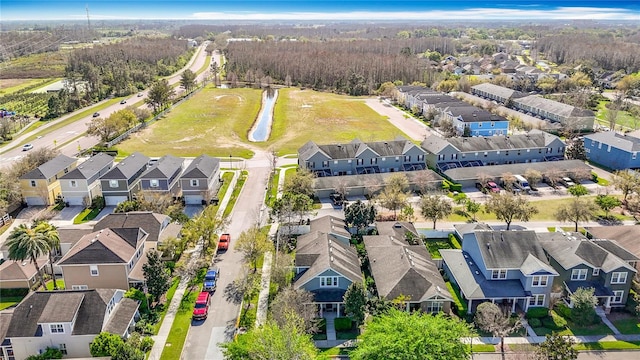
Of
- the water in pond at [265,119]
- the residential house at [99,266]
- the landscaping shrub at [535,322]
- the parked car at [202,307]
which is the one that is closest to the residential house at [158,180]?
the residential house at [99,266]

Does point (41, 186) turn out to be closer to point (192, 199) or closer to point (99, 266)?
point (192, 199)

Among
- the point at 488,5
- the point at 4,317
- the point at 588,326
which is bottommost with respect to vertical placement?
the point at 588,326

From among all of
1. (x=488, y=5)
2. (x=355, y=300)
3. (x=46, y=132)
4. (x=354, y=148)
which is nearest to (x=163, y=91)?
(x=46, y=132)

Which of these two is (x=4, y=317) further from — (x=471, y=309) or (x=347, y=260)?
(x=471, y=309)

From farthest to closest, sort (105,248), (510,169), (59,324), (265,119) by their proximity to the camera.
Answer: (265,119)
(510,169)
(105,248)
(59,324)

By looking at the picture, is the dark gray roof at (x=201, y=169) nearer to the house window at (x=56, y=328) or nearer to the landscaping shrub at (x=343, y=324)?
the house window at (x=56, y=328)

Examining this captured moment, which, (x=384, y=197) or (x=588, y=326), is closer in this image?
(x=588, y=326)

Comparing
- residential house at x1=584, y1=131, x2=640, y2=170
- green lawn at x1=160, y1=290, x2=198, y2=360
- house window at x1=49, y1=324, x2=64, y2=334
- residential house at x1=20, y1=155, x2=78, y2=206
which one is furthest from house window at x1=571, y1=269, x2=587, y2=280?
residential house at x1=20, y1=155, x2=78, y2=206

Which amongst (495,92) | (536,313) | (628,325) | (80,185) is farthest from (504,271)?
(495,92)
